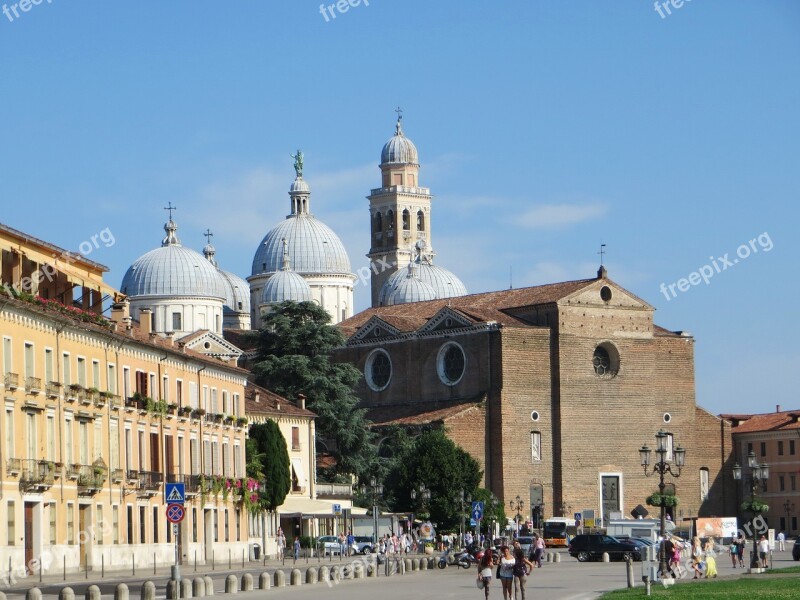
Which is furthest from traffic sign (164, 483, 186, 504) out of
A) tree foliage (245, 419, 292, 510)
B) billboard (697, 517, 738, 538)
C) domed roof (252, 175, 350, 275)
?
domed roof (252, 175, 350, 275)

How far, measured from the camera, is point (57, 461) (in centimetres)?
4831

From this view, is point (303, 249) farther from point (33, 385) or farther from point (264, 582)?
point (264, 582)

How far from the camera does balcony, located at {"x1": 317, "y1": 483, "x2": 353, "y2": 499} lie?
3339 inches

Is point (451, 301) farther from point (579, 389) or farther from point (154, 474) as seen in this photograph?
point (154, 474)

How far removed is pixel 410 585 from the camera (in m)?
44.8

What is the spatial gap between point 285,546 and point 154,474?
2012cm

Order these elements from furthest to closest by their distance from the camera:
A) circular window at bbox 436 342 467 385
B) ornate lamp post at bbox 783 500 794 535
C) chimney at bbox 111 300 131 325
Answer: ornate lamp post at bbox 783 500 794 535
circular window at bbox 436 342 467 385
chimney at bbox 111 300 131 325

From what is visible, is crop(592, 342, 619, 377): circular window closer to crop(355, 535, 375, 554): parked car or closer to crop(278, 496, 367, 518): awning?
crop(278, 496, 367, 518): awning

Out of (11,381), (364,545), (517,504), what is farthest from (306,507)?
(11,381)

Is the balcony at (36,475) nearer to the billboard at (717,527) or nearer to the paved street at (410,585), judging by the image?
the paved street at (410,585)

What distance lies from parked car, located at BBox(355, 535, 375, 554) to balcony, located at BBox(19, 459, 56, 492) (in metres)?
→ 27.8

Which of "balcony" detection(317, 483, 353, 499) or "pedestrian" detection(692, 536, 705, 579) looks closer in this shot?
"pedestrian" detection(692, 536, 705, 579)

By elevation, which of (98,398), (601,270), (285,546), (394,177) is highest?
(394,177)

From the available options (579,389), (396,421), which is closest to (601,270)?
(579,389)
